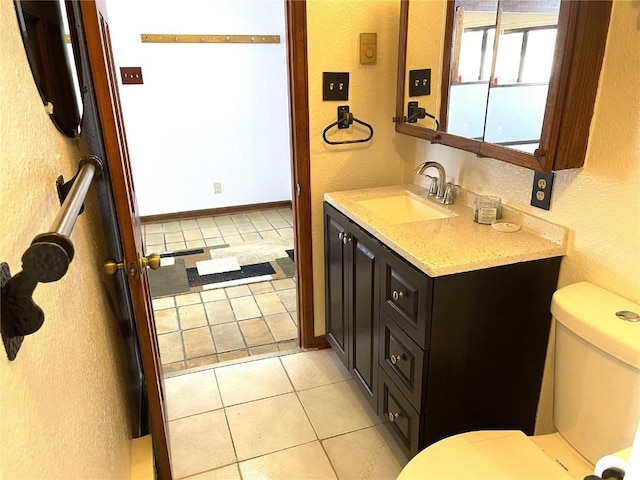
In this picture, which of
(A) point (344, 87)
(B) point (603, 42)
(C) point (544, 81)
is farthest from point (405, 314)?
(A) point (344, 87)

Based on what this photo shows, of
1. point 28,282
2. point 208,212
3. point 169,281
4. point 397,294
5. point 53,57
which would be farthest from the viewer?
point 208,212

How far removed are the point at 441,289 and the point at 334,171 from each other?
1.02 metres

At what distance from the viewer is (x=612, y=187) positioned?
51.6 inches

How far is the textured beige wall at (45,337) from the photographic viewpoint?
2.04 feet

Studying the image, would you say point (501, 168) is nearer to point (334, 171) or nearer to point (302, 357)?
point (334, 171)

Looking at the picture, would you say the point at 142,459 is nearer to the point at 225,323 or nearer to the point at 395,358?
the point at 395,358

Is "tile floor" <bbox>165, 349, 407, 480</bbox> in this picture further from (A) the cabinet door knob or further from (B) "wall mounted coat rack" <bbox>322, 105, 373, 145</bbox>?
(B) "wall mounted coat rack" <bbox>322, 105, 373, 145</bbox>

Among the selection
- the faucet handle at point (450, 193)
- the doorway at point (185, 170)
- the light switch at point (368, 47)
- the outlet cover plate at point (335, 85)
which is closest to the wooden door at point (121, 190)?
the outlet cover plate at point (335, 85)

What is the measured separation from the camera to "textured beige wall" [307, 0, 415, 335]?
6.64ft

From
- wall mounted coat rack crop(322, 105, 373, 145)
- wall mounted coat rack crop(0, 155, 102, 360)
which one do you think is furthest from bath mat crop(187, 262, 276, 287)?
wall mounted coat rack crop(0, 155, 102, 360)

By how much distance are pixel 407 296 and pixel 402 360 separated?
0.24 m

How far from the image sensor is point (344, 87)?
213 cm

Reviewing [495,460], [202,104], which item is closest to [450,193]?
[495,460]

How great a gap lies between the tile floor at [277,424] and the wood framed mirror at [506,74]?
1181mm
